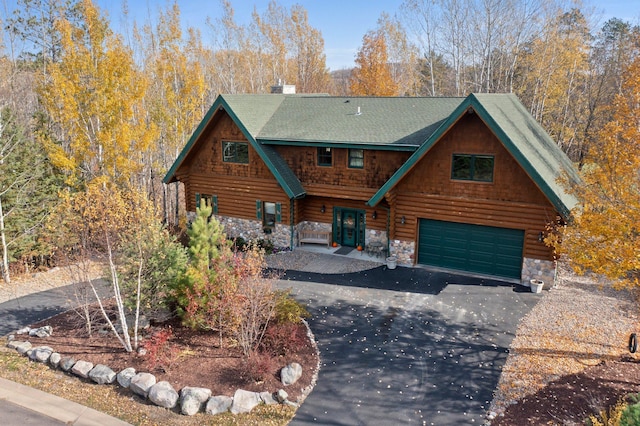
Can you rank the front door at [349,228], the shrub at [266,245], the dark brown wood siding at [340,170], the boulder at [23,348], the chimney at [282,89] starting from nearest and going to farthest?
the boulder at [23,348] → the dark brown wood siding at [340,170] → the front door at [349,228] → the shrub at [266,245] → the chimney at [282,89]

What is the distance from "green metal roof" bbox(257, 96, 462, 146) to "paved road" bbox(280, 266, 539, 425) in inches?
221

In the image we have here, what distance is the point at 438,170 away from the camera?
17.3 metres

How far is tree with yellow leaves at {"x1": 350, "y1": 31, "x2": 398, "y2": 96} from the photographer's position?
37.9 m

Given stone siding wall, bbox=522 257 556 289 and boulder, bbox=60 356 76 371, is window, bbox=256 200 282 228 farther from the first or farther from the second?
boulder, bbox=60 356 76 371

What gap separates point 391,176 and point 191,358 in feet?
35.3

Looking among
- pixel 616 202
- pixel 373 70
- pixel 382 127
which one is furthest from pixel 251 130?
pixel 373 70

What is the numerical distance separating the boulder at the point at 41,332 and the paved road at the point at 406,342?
7595 millimetres

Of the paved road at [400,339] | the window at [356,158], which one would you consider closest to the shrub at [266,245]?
the paved road at [400,339]

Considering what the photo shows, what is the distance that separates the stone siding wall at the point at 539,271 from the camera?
52.9 ft

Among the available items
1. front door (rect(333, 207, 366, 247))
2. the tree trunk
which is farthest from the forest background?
front door (rect(333, 207, 366, 247))

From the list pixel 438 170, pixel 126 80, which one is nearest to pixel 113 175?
pixel 126 80

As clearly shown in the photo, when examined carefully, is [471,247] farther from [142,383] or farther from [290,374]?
[142,383]

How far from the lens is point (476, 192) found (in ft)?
55.2

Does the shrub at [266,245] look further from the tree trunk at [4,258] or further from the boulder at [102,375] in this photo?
the boulder at [102,375]
